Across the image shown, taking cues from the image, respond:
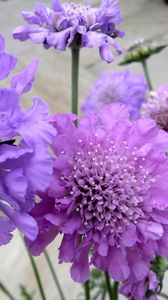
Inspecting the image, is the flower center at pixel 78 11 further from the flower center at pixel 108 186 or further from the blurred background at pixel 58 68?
the blurred background at pixel 58 68

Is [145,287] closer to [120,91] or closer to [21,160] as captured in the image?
[21,160]

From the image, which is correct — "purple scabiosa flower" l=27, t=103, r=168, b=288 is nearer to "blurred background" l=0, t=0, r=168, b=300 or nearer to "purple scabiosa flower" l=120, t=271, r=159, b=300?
"purple scabiosa flower" l=120, t=271, r=159, b=300

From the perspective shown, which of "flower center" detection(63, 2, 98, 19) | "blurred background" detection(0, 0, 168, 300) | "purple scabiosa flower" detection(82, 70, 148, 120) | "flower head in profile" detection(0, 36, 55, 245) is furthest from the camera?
"blurred background" detection(0, 0, 168, 300)

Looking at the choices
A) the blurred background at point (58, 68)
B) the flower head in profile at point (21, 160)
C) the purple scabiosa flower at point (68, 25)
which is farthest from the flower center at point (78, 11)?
the blurred background at point (58, 68)

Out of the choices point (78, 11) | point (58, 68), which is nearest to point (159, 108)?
point (78, 11)

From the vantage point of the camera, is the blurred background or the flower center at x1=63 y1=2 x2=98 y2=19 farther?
the blurred background


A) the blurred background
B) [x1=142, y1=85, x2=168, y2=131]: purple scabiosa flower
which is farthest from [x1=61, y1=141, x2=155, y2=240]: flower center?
the blurred background
